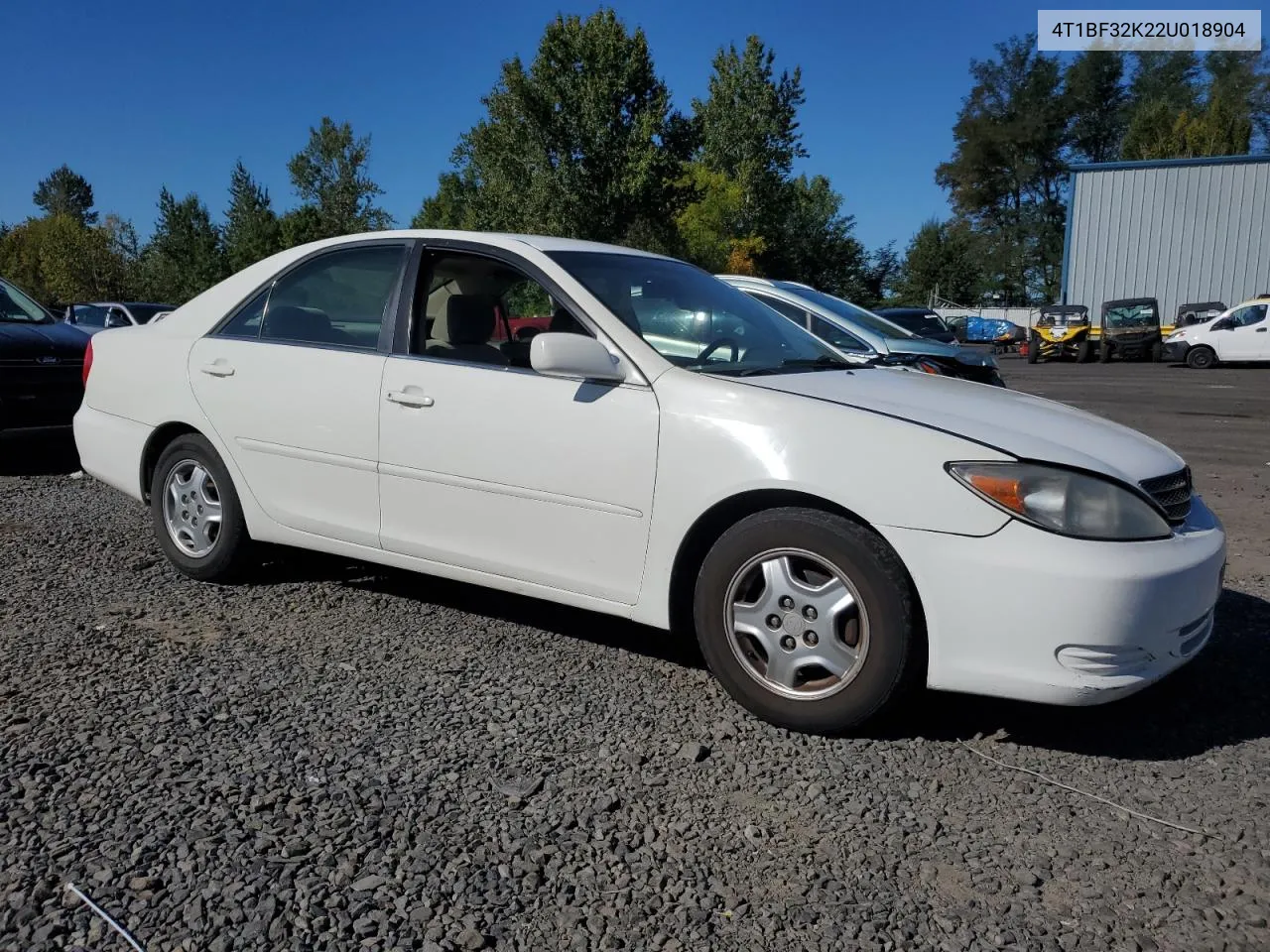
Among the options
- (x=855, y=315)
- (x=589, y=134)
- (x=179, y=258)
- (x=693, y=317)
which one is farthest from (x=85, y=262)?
(x=693, y=317)

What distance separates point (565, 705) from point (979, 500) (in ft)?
4.82

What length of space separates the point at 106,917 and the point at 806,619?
1946 millimetres

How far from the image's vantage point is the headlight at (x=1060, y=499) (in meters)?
2.94

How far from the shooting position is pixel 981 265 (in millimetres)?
73812

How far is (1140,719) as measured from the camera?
3.43 metres

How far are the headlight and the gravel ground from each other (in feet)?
2.33

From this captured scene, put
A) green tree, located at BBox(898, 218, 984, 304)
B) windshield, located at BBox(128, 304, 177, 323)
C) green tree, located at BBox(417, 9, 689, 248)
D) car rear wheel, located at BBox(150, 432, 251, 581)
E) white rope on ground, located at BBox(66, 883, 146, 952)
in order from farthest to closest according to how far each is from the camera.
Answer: green tree, located at BBox(898, 218, 984, 304) < green tree, located at BBox(417, 9, 689, 248) < windshield, located at BBox(128, 304, 177, 323) < car rear wheel, located at BBox(150, 432, 251, 581) < white rope on ground, located at BBox(66, 883, 146, 952)

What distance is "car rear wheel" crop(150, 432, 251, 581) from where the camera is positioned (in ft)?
15.3

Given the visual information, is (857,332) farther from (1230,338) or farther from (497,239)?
(1230,338)

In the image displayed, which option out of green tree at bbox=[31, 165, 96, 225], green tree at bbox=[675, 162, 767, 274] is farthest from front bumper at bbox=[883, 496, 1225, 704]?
green tree at bbox=[31, 165, 96, 225]

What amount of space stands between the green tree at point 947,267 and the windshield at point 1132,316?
1723 inches

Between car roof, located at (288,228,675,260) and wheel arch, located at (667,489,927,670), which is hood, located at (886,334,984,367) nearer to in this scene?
car roof, located at (288,228,675,260)

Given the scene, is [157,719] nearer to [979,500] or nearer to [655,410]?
[655,410]

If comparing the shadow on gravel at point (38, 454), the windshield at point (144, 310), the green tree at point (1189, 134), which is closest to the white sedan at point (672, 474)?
the shadow on gravel at point (38, 454)
